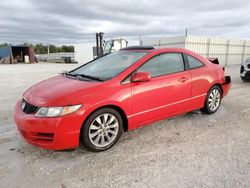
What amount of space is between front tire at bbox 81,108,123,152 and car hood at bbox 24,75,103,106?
335 millimetres

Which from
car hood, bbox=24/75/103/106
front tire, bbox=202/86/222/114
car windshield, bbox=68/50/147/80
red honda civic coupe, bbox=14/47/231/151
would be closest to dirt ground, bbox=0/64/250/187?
red honda civic coupe, bbox=14/47/231/151

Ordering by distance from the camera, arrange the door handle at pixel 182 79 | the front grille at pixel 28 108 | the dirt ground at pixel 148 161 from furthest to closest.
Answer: the door handle at pixel 182 79, the front grille at pixel 28 108, the dirt ground at pixel 148 161

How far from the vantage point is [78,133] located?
2822 mm

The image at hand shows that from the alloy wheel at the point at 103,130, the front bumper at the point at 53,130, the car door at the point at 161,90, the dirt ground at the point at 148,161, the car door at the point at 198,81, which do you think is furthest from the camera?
the car door at the point at 198,81

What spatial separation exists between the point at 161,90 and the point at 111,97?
95cm

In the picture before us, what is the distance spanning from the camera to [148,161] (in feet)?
9.14

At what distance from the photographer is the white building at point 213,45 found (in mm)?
19547

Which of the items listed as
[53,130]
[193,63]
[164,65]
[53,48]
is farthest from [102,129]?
[53,48]

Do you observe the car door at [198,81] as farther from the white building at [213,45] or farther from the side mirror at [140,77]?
the white building at [213,45]

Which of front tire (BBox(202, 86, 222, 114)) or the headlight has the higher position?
the headlight

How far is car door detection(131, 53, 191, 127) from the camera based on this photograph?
10.8ft

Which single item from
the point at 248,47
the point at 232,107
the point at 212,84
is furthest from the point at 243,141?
the point at 248,47

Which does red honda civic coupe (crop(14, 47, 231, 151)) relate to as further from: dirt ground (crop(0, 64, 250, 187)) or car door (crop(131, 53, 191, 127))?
dirt ground (crop(0, 64, 250, 187))

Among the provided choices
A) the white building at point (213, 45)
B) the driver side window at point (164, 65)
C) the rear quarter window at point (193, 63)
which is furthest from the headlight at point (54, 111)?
the white building at point (213, 45)
